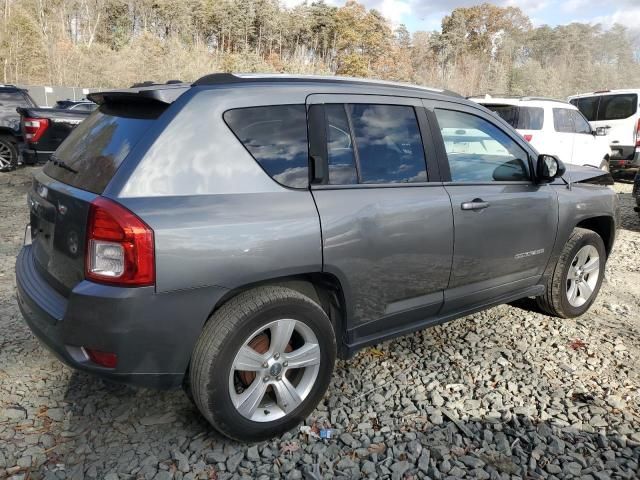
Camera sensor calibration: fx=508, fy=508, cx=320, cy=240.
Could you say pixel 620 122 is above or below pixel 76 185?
above

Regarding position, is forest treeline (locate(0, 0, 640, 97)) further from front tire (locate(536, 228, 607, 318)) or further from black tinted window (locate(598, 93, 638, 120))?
front tire (locate(536, 228, 607, 318))

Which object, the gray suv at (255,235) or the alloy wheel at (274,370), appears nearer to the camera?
the gray suv at (255,235)

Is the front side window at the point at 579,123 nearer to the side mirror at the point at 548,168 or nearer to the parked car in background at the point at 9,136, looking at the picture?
the side mirror at the point at 548,168

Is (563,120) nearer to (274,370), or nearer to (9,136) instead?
(274,370)

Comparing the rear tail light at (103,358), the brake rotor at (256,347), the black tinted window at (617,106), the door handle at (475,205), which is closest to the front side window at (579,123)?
the black tinted window at (617,106)

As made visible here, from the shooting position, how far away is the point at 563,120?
957 cm

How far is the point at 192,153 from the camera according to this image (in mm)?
2229

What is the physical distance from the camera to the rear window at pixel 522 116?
891cm

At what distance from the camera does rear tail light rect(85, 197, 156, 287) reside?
204 centimetres

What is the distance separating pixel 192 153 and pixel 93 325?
32.9 inches

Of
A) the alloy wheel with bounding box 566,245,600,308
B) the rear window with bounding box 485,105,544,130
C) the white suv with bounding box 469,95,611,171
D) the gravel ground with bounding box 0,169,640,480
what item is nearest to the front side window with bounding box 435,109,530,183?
the alloy wheel with bounding box 566,245,600,308

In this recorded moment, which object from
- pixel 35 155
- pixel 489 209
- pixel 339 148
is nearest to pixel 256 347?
pixel 339 148

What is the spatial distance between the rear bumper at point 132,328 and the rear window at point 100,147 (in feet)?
1.62

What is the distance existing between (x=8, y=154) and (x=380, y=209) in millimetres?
11231
